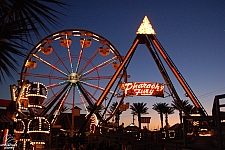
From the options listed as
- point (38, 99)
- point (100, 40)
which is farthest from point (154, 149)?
point (100, 40)

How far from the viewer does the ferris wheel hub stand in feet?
103

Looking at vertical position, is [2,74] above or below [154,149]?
above

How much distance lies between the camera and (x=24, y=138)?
23.0 meters

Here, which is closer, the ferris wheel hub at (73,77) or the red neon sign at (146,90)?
the red neon sign at (146,90)

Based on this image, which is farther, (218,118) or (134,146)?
(134,146)

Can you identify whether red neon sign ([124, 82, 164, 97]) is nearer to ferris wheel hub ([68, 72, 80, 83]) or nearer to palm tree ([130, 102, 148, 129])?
ferris wheel hub ([68, 72, 80, 83])

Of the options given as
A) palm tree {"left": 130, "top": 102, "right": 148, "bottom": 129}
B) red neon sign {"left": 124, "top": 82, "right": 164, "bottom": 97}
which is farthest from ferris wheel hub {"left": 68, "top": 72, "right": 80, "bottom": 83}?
palm tree {"left": 130, "top": 102, "right": 148, "bottom": 129}

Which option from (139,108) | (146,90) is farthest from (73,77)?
(139,108)

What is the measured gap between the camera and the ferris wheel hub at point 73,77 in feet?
103

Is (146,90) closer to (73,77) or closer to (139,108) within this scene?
(73,77)

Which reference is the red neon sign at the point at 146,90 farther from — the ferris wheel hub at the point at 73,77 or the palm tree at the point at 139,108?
the palm tree at the point at 139,108

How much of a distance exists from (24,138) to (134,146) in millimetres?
11049

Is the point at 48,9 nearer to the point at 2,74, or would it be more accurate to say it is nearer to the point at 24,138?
the point at 2,74

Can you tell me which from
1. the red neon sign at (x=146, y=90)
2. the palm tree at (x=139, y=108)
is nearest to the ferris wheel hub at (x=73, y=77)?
the red neon sign at (x=146, y=90)
